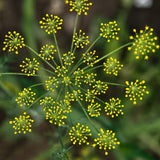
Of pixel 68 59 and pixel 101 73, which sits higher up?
pixel 101 73

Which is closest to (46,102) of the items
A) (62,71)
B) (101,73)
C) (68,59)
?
(62,71)

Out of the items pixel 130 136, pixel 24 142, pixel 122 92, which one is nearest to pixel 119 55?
pixel 122 92

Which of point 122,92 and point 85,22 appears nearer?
point 122,92

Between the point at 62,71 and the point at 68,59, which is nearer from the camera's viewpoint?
the point at 68,59

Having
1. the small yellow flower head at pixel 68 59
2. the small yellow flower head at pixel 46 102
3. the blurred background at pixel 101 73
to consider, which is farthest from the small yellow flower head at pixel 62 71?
the blurred background at pixel 101 73

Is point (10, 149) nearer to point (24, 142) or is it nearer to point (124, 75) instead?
point (24, 142)

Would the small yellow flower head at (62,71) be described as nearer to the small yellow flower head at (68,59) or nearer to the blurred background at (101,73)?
the small yellow flower head at (68,59)

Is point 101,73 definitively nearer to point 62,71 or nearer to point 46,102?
point 62,71

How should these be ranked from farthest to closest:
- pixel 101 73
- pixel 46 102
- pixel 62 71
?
1. pixel 101 73
2. pixel 62 71
3. pixel 46 102

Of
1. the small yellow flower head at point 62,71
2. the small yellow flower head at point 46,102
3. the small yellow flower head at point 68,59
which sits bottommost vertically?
the small yellow flower head at point 46,102

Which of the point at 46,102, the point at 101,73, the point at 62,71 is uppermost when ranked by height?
the point at 101,73

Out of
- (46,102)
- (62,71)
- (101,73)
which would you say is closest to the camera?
(46,102)
